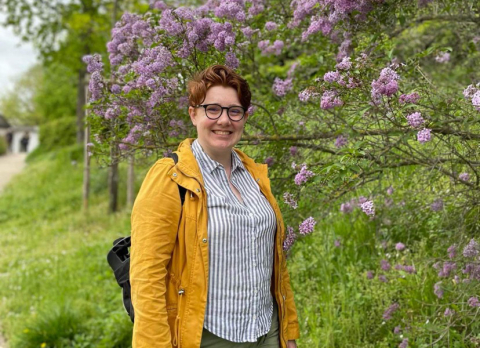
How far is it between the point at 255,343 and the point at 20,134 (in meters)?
62.6

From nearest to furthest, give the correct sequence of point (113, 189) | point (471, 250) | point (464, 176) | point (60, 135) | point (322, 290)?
point (471, 250)
point (464, 176)
point (322, 290)
point (113, 189)
point (60, 135)

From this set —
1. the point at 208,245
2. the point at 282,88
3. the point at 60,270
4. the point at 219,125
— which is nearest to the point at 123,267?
the point at 208,245

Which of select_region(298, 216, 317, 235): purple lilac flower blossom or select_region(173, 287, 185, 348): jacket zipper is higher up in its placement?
select_region(298, 216, 317, 235): purple lilac flower blossom

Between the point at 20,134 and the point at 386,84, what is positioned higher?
the point at 386,84

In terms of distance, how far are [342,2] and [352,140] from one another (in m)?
0.77

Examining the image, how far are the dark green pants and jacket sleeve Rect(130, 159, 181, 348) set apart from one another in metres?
0.17

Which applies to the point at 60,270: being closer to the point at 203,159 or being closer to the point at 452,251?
the point at 452,251

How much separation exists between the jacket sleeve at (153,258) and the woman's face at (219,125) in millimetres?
329

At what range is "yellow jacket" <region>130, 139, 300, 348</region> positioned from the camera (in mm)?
2107

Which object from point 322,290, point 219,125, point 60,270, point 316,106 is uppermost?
point 316,106

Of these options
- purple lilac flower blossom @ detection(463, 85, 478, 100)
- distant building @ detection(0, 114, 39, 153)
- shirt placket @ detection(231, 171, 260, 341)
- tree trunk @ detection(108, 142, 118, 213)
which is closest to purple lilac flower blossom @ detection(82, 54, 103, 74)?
shirt placket @ detection(231, 171, 260, 341)

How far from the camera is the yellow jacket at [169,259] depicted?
211cm

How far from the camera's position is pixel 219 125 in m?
2.34

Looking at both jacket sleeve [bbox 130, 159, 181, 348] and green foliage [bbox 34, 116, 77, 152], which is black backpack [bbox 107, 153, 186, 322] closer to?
jacket sleeve [bbox 130, 159, 181, 348]
